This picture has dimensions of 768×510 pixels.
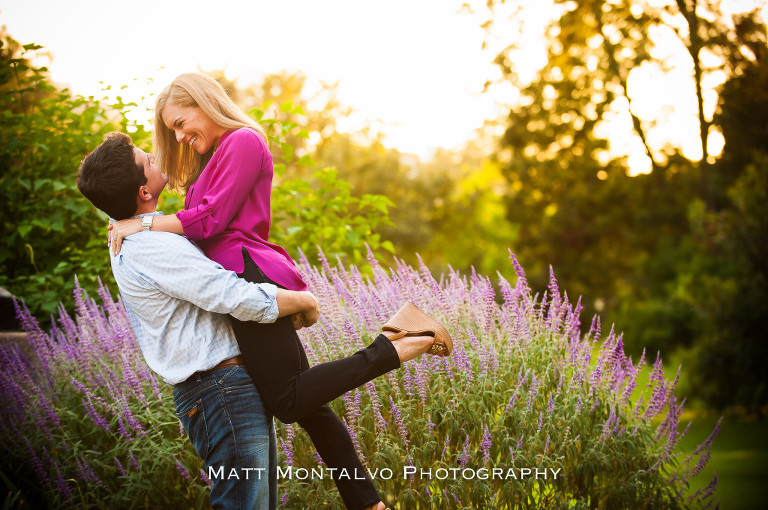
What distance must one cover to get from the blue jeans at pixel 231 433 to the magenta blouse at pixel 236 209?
1.27ft

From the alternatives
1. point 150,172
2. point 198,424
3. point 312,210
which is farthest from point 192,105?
point 312,210

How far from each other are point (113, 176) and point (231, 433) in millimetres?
936

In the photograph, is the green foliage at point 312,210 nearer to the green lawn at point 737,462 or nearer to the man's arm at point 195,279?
the man's arm at point 195,279

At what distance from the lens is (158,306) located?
2.23 metres

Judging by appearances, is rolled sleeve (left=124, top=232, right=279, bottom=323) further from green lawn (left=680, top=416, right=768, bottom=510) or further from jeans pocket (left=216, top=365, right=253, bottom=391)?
green lawn (left=680, top=416, right=768, bottom=510)

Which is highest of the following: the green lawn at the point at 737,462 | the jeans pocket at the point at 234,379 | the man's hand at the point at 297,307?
the man's hand at the point at 297,307

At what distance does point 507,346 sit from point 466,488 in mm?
806

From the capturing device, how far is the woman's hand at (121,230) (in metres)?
2.26

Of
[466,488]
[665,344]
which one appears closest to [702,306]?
[665,344]

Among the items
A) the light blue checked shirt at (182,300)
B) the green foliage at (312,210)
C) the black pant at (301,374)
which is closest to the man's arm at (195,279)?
the light blue checked shirt at (182,300)

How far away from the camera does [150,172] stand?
235 cm

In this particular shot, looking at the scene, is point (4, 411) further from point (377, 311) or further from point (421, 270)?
point (421, 270)

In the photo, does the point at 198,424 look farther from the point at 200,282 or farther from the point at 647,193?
the point at 647,193

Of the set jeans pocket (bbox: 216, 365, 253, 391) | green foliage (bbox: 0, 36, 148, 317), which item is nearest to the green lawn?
jeans pocket (bbox: 216, 365, 253, 391)
